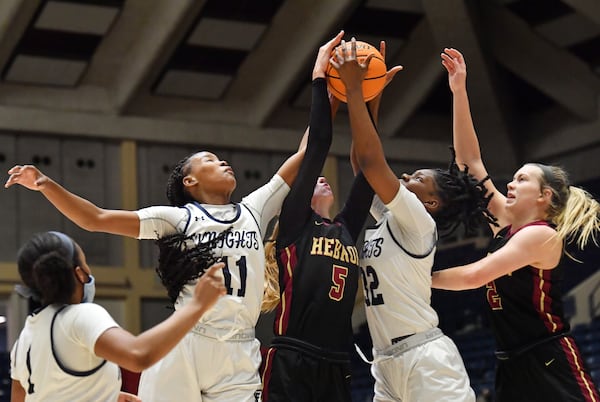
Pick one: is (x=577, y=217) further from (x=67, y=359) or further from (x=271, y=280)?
(x=67, y=359)

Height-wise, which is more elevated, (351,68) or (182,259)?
(351,68)

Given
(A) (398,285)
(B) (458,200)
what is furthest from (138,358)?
(B) (458,200)

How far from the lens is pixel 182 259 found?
4578 mm

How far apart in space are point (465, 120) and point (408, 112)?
1151 centimetres

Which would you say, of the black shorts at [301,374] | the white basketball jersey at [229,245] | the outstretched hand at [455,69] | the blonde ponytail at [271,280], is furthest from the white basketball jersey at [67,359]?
the outstretched hand at [455,69]

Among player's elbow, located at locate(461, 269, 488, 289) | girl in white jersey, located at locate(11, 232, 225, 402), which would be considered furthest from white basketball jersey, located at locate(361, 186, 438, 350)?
girl in white jersey, located at locate(11, 232, 225, 402)

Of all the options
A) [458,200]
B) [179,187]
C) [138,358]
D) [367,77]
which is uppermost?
[367,77]

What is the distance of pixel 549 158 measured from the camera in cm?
1733

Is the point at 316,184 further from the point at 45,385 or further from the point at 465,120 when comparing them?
the point at 45,385

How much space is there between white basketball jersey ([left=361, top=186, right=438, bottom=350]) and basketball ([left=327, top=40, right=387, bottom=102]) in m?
0.50

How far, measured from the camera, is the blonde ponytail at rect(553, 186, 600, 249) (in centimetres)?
497

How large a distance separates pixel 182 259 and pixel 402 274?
0.99m

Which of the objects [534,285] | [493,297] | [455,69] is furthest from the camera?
[455,69]

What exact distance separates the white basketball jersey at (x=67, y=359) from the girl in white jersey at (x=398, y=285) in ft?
4.93
